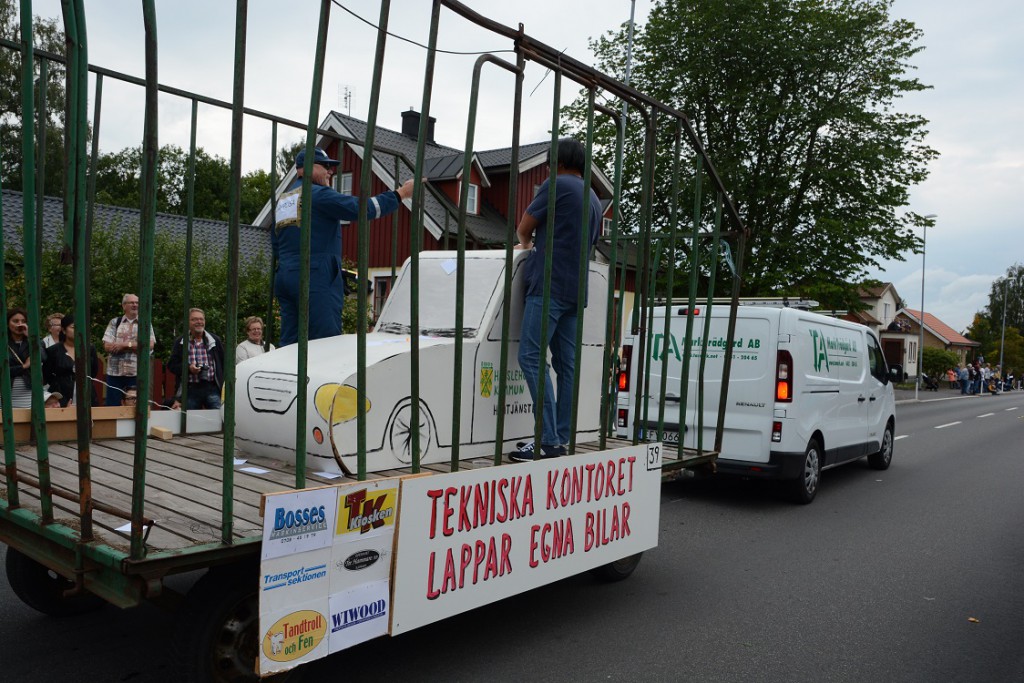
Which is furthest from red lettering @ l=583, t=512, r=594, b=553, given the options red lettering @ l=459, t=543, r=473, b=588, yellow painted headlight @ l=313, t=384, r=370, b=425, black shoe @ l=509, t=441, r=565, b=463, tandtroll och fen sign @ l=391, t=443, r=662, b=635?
yellow painted headlight @ l=313, t=384, r=370, b=425

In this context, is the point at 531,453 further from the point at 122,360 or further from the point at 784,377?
the point at 122,360

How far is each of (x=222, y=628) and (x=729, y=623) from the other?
2873 millimetres

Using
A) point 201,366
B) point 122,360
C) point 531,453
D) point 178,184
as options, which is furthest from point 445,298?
point 178,184

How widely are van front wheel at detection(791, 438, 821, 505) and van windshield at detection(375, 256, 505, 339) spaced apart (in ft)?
15.3

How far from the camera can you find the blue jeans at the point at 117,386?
289 inches

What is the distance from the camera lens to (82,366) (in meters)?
2.58

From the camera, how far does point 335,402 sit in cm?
379

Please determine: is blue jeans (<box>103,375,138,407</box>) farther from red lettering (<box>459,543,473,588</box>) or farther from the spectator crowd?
red lettering (<box>459,543,473,588</box>)

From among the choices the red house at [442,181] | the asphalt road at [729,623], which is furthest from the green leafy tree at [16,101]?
the asphalt road at [729,623]

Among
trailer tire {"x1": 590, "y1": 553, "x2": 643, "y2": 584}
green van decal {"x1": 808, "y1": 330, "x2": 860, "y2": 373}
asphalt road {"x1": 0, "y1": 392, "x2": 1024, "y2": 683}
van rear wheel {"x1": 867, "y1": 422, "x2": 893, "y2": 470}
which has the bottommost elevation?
asphalt road {"x1": 0, "y1": 392, "x2": 1024, "y2": 683}

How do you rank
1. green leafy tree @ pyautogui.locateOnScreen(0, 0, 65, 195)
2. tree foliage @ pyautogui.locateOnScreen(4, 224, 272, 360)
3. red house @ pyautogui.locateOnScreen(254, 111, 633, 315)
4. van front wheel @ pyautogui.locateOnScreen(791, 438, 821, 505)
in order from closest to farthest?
van front wheel @ pyautogui.locateOnScreen(791, 438, 821, 505) → tree foliage @ pyautogui.locateOnScreen(4, 224, 272, 360) → red house @ pyautogui.locateOnScreen(254, 111, 633, 315) → green leafy tree @ pyautogui.locateOnScreen(0, 0, 65, 195)

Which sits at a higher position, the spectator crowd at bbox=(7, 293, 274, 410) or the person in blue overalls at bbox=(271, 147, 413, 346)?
the person in blue overalls at bbox=(271, 147, 413, 346)

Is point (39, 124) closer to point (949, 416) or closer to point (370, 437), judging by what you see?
point (370, 437)

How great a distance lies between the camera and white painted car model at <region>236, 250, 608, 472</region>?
3.87 meters
